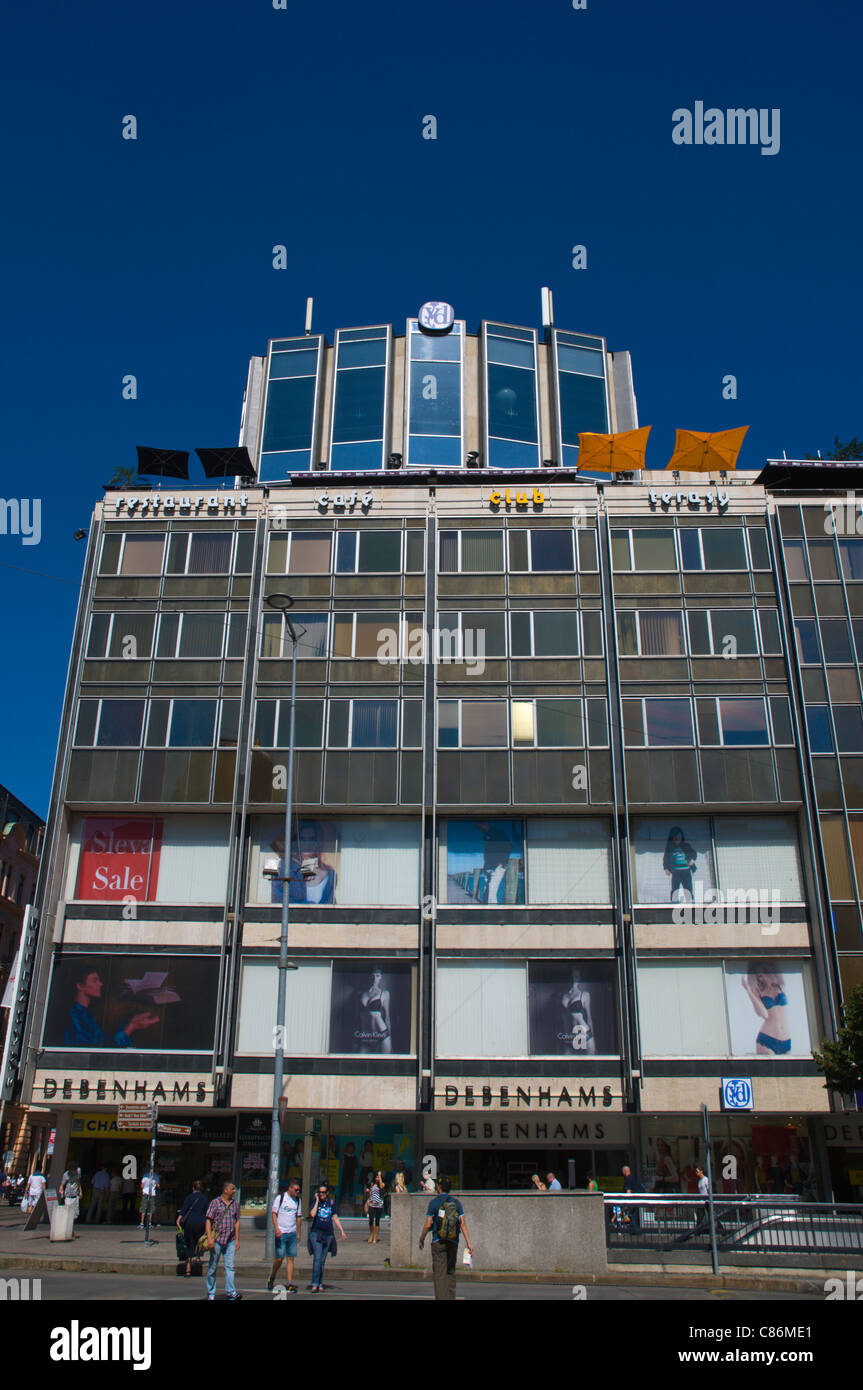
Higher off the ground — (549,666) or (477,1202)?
(549,666)

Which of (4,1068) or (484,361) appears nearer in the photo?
(4,1068)

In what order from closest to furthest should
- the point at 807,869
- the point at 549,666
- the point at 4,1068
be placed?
the point at 4,1068 < the point at 807,869 < the point at 549,666

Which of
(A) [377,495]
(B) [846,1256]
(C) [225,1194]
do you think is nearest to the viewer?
(C) [225,1194]

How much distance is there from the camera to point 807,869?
35750 millimetres

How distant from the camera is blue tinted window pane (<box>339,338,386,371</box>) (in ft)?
166

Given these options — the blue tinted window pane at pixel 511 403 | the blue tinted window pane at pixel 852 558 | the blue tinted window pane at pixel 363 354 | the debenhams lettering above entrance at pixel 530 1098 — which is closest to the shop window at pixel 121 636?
→ the blue tinted window pane at pixel 363 354

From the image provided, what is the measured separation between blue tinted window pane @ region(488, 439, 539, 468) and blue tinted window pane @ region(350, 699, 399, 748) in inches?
621

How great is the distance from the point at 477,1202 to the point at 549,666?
2104 cm

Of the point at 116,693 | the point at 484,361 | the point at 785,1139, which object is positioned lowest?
the point at 785,1139

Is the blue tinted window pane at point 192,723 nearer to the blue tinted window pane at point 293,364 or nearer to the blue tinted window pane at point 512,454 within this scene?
the blue tinted window pane at point 512,454

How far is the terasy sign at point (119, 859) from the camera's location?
37156 millimetres

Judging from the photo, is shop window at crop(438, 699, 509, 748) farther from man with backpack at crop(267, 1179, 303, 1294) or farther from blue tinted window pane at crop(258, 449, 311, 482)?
man with backpack at crop(267, 1179, 303, 1294)
